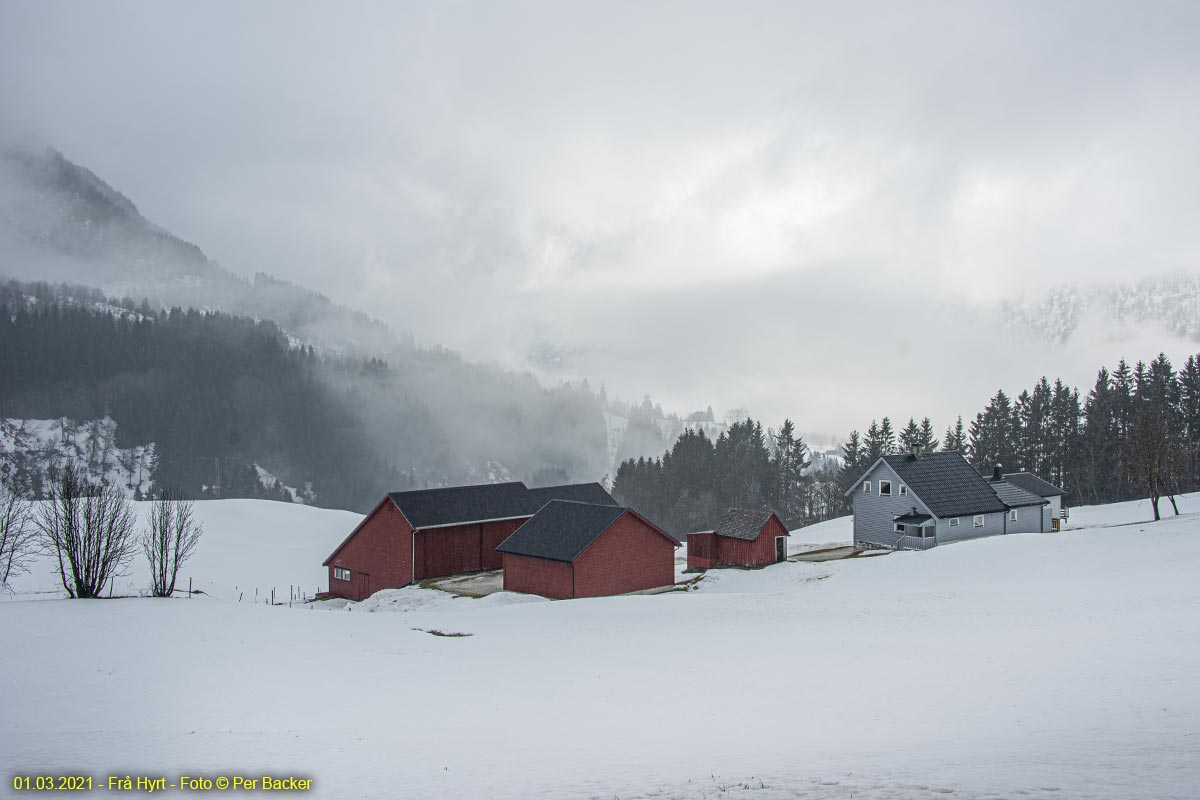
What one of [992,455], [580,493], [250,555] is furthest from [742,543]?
[992,455]

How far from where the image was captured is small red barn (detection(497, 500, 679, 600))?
136 ft

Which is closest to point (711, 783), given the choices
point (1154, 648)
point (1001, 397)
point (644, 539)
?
point (1154, 648)

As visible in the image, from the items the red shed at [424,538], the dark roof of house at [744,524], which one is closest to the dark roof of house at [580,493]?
the red shed at [424,538]

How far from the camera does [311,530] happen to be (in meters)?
73.6

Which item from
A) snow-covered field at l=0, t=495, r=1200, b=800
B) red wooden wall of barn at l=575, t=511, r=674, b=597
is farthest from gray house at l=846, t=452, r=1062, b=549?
red wooden wall of barn at l=575, t=511, r=674, b=597

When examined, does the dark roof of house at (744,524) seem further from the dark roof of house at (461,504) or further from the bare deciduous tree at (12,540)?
the bare deciduous tree at (12,540)

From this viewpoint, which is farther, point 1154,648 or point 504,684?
point 504,684

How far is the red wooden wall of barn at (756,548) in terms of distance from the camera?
168 ft

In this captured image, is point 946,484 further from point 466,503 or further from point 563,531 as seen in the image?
point 466,503

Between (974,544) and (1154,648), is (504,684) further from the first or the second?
(974,544)

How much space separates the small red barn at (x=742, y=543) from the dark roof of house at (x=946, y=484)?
1022 centimetres

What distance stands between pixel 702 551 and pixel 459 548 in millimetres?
18675

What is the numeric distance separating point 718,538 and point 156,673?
1553 inches

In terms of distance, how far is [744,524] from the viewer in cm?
5278
